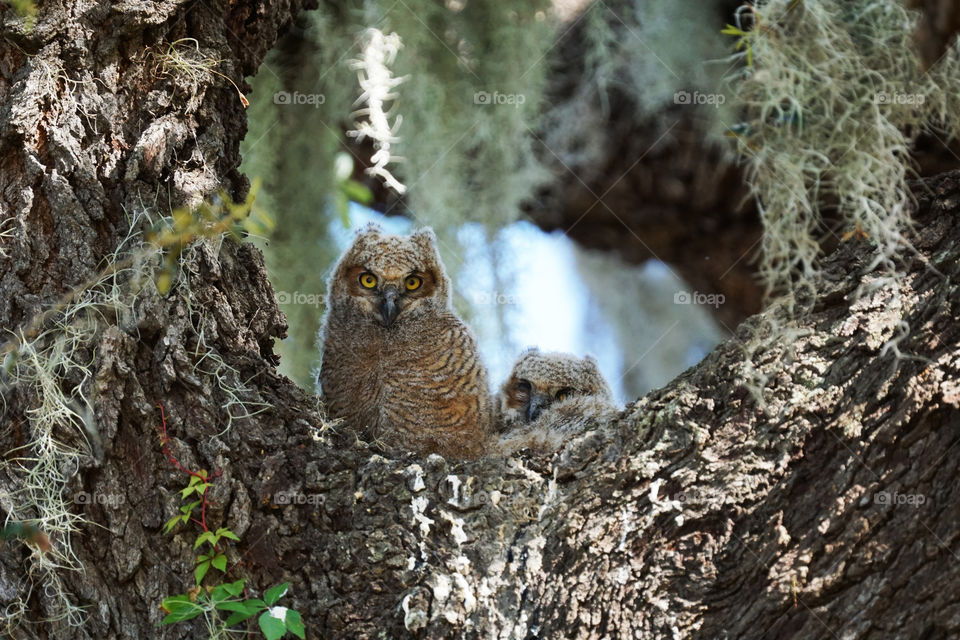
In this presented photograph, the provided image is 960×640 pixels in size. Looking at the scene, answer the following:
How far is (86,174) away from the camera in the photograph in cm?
271

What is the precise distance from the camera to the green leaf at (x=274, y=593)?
7.55 feet

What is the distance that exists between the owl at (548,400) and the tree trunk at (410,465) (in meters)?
1.10

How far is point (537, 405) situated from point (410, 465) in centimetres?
157

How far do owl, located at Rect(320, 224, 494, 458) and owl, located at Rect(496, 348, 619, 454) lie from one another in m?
0.19

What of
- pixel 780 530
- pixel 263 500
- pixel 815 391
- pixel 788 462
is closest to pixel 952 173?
pixel 815 391

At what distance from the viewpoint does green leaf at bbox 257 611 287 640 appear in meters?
2.20

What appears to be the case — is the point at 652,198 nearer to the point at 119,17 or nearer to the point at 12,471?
the point at 119,17

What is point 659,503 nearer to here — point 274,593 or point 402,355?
point 274,593

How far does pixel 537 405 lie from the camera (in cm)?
411

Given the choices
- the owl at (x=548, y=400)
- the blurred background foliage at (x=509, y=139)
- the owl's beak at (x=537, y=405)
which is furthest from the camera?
the blurred background foliage at (x=509, y=139)

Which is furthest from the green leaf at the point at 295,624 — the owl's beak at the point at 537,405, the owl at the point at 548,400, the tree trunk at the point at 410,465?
the owl's beak at the point at 537,405

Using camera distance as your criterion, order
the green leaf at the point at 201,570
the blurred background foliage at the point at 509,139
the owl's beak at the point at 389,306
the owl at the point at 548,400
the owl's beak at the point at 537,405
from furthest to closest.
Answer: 1. the blurred background foliage at the point at 509,139
2. the owl's beak at the point at 537,405
3. the owl's beak at the point at 389,306
4. the owl at the point at 548,400
5. the green leaf at the point at 201,570

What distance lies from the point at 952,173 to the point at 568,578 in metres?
1.52

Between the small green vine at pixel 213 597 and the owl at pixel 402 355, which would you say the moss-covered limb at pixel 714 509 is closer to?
the small green vine at pixel 213 597
